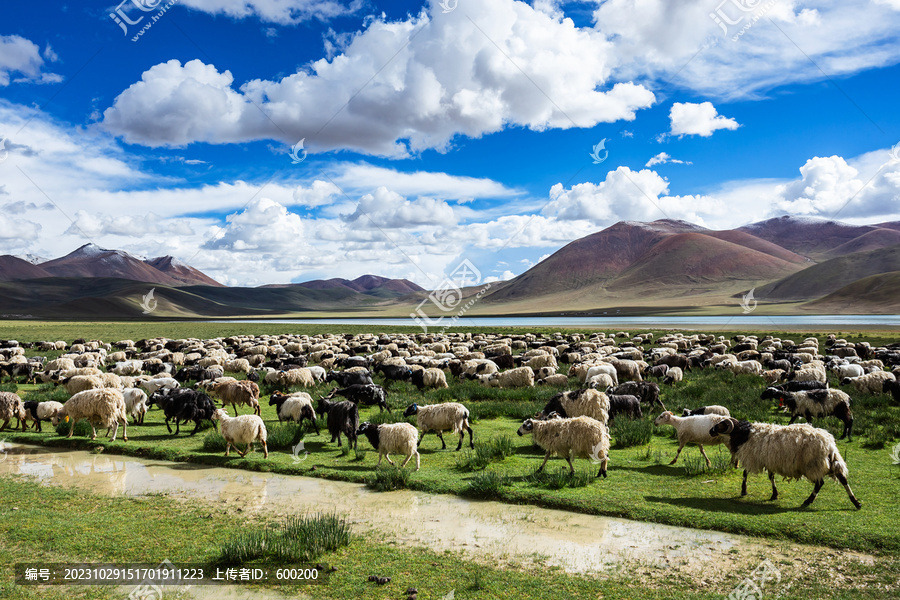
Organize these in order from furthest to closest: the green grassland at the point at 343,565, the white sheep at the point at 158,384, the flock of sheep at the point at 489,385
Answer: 1. the white sheep at the point at 158,384
2. the flock of sheep at the point at 489,385
3. the green grassland at the point at 343,565

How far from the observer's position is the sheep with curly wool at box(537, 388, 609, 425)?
13703mm

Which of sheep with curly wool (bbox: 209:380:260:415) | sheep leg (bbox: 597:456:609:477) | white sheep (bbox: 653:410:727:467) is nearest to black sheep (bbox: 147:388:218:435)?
sheep with curly wool (bbox: 209:380:260:415)

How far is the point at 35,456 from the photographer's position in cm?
1298

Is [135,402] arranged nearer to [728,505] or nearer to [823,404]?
[728,505]

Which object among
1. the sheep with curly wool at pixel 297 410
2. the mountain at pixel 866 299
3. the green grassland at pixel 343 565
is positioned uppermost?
the mountain at pixel 866 299

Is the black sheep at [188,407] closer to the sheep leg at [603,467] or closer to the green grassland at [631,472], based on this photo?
the green grassland at [631,472]

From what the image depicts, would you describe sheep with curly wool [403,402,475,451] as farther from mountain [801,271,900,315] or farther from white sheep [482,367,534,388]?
mountain [801,271,900,315]

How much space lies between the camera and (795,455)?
8.68 metres

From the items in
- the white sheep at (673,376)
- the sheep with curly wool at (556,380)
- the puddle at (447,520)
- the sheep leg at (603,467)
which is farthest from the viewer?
the white sheep at (673,376)

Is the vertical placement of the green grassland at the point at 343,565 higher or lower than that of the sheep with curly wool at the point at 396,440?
lower

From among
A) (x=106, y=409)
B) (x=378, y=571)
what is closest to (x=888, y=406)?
(x=378, y=571)

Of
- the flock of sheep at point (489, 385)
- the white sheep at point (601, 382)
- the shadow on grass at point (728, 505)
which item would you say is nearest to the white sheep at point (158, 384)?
the flock of sheep at point (489, 385)

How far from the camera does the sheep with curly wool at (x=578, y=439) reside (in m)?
10.6

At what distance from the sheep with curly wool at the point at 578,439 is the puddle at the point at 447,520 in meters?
1.84
